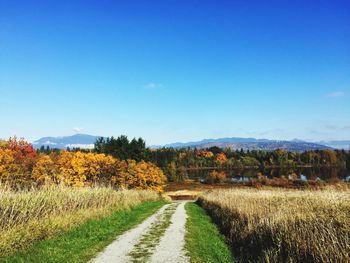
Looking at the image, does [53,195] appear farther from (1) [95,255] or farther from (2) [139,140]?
(2) [139,140]

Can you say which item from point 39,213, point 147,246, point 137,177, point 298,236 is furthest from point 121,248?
point 137,177

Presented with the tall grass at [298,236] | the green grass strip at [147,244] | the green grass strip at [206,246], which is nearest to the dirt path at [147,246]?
the green grass strip at [147,244]

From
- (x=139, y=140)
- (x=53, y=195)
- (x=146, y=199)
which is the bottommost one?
(x=146, y=199)

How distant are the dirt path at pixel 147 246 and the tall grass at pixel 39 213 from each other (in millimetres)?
3092

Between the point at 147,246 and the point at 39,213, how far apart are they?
660 cm

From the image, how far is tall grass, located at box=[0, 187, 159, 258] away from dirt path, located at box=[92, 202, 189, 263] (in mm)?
3092

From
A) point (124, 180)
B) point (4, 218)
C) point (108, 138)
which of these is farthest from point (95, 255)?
point (108, 138)

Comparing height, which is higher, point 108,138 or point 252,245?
point 108,138

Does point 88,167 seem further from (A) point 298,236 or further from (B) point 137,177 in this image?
(A) point 298,236

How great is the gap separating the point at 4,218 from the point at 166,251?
706 cm

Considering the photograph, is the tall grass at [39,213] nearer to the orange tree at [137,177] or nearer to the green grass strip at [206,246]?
the green grass strip at [206,246]

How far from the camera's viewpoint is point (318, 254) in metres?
9.28

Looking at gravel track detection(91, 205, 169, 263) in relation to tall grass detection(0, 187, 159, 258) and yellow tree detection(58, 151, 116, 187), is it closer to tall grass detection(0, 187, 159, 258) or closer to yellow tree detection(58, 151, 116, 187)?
tall grass detection(0, 187, 159, 258)

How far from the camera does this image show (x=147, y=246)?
14.8m
